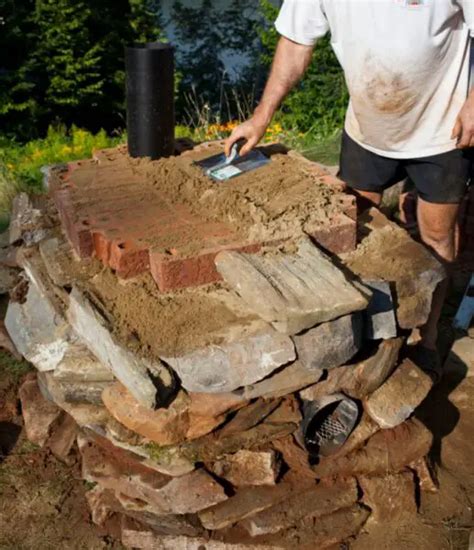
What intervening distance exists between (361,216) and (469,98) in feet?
2.34

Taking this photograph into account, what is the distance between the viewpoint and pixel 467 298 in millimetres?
4613

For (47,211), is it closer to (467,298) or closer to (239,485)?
(239,485)

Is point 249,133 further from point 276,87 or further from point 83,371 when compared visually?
point 83,371

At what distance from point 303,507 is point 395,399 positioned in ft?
1.92

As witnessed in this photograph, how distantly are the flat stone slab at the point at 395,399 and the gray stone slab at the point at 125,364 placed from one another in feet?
2.94

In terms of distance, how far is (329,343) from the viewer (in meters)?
2.62

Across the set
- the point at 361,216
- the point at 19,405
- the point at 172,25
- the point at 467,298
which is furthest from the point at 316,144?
the point at 172,25

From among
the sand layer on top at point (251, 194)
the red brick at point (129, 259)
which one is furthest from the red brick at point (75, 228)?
the sand layer on top at point (251, 194)

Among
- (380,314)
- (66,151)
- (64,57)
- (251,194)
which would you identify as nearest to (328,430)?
(380,314)

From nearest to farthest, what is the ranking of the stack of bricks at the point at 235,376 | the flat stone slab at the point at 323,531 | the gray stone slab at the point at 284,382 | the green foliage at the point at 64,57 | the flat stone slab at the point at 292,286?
the flat stone slab at the point at 292,286, the stack of bricks at the point at 235,376, the gray stone slab at the point at 284,382, the flat stone slab at the point at 323,531, the green foliage at the point at 64,57

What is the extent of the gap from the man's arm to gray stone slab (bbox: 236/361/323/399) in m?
1.22

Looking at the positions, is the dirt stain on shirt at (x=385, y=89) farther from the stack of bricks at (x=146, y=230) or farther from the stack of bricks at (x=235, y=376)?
the stack of bricks at (x=235, y=376)

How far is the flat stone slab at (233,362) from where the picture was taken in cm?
262

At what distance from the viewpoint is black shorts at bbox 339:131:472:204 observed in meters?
3.39
